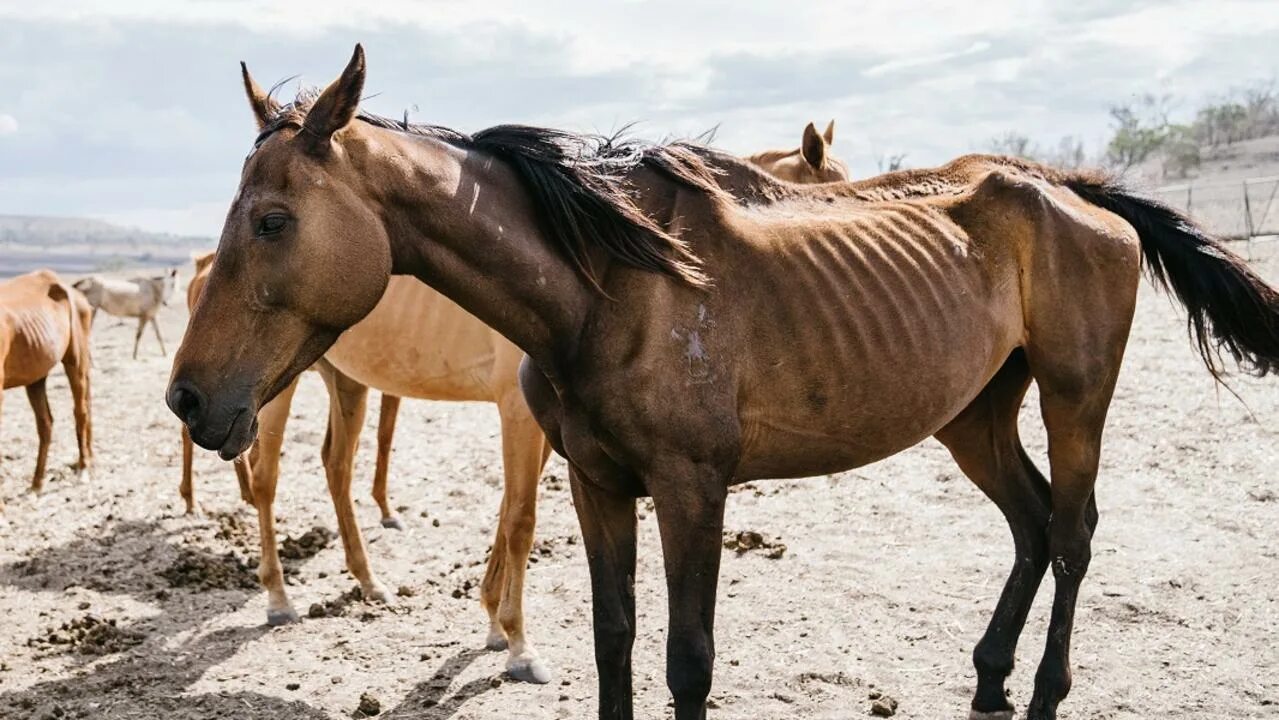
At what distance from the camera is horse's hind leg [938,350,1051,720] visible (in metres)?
4.03

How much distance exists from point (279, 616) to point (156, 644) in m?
0.59

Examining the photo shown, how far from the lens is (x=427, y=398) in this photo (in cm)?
564

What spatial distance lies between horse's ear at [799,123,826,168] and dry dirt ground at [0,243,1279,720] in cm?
214

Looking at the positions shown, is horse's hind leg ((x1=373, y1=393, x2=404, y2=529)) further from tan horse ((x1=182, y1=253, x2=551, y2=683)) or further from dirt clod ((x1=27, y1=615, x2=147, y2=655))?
dirt clod ((x1=27, y1=615, x2=147, y2=655))

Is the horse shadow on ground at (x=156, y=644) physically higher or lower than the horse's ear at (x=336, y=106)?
lower

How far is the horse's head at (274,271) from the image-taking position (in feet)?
8.50

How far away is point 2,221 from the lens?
Result: 19038 cm

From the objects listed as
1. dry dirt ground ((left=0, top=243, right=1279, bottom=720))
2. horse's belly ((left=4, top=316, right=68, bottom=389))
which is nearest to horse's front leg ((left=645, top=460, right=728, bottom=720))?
dry dirt ground ((left=0, top=243, right=1279, bottom=720))

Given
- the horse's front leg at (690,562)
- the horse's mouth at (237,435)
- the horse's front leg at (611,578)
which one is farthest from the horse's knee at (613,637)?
the horse's mouth at (237,435)

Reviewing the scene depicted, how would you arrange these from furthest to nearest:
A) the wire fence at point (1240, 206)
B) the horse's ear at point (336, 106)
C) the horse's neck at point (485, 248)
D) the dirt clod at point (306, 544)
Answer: the wire fence at point (1240, 206) < the dirt clod at point (306, 544) < the horse's neck at point (485, 248) < the horse's ear at point (336, 106)

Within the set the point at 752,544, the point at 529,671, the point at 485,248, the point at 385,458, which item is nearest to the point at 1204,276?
the point at 485,248

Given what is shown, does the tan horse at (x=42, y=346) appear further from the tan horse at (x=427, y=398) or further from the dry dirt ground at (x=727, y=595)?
the tan horse at (x=427, y=398)

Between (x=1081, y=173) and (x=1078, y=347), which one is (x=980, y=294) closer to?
(x=1078, y=347)

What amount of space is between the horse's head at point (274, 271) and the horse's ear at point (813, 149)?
3.60 metres
